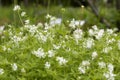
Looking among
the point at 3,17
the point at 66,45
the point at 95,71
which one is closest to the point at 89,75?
the point at 95,71

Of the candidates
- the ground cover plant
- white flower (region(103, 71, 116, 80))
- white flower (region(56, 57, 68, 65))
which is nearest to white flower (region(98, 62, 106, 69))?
the ground cover plant

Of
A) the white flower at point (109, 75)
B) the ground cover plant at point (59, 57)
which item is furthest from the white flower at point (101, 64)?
the white flower at point (109, 75)

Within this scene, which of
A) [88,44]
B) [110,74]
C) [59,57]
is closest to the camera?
[110,74]

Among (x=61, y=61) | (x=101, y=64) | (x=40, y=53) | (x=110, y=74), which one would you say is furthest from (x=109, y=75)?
(x=40, y=53)

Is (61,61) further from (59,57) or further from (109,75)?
(109,75)

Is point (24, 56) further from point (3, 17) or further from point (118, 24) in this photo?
point (3, 17)

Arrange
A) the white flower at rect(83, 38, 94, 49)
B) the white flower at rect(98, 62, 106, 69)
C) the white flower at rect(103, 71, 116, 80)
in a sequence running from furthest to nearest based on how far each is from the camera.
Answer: the white flower at rect(83, 38, 94, 49)
the white flower at rect(98, 62, 106, 69)
the white flower at rect(103, 71, 116, 80)

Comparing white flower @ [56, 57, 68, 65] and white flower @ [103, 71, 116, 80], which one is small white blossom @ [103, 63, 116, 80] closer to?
white flower @ [103, 71, 116, 80]

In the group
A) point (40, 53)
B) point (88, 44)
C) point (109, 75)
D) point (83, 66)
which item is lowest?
point (109, 75)
